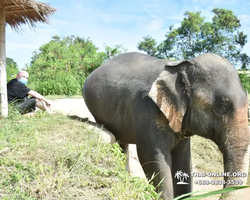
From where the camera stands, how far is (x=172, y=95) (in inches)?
140

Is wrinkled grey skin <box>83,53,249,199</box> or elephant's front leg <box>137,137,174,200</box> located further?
elephant's front leg <box>137,137,174,200</box>

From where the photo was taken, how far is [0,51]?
5371mm

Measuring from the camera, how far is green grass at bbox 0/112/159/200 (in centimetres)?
272

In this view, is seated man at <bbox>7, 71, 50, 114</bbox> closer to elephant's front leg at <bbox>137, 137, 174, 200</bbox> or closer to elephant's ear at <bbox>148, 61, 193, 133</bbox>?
elephant's front leg at <bbox>137, 137, 174, 200</bbox>

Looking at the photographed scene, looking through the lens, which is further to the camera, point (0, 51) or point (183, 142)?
point (0, 51)

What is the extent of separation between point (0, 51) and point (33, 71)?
14.0m

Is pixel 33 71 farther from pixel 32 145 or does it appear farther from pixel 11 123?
pixel 32 145

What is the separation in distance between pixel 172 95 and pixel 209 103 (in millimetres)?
459

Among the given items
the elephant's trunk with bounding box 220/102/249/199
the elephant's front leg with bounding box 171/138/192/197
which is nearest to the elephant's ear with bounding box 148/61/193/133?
the elephant's trunk with bounding box 220/102/249/199

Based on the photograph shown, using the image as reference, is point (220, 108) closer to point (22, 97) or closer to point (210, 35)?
point (22, 97)

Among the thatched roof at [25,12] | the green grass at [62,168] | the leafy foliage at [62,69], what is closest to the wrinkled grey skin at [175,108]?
the green grass at [62,168]

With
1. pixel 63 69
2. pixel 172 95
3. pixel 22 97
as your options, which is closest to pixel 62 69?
pixel 63 69

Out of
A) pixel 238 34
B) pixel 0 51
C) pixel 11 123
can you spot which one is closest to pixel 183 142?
pixel 11 123

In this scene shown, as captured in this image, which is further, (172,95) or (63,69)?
(63,69)
